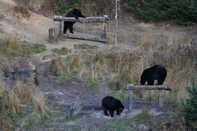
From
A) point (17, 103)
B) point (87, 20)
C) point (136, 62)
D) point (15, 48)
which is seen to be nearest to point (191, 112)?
point (17, 103)

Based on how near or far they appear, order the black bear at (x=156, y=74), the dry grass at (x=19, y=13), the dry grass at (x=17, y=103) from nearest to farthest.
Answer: the dry grass at (x=17, y=103), the black bear at (x=156, y=74), the dry grass at (x=19, y=13)

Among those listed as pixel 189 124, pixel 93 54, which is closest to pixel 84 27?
pixel 93 54

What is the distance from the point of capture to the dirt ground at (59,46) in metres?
12.3

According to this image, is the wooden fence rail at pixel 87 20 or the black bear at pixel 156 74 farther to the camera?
the wooden fence rail at pixel 87 20

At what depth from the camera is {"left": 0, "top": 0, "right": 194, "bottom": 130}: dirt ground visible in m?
12.3

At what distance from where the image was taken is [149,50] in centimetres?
1830

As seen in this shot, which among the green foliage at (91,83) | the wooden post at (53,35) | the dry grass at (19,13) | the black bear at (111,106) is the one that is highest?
the dry grass at (19,13)

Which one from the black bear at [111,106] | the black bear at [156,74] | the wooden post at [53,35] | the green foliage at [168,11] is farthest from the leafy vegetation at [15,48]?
the green foliage at [168,11]

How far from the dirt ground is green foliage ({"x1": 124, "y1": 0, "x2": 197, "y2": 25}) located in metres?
0.60

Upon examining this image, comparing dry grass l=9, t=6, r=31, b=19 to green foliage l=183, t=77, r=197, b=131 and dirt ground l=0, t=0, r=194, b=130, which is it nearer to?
dirt ground l=0, t=0, r=194, b=130

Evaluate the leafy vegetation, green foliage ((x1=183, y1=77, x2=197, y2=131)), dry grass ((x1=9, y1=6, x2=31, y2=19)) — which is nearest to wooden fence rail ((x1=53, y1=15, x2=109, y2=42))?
dry grass ((x1=9, y1=6, x2=31, y2=19))

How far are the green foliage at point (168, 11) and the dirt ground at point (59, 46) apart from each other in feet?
1.96

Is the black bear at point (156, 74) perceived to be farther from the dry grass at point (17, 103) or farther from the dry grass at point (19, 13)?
the dry grass at point (19, 13)

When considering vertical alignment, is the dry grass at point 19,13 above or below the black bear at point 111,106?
above
